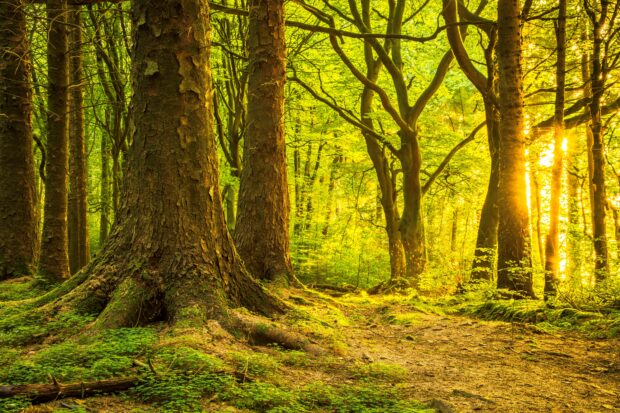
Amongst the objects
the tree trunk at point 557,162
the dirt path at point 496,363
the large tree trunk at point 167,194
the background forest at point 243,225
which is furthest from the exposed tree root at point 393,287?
the large tree trunk at point 167,194

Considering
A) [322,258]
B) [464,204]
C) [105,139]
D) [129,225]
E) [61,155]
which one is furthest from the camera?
[464,204]

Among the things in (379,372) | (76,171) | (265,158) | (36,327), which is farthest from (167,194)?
(76,171)

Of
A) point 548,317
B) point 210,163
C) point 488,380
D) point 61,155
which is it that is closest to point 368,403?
point 488,380

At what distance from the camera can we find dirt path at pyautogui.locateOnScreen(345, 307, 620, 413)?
376 centimetres

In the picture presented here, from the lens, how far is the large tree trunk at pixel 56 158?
306 inches

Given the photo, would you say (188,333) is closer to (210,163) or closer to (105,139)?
(210,163)

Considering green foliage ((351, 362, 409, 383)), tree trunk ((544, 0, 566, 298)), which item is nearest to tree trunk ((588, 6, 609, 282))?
tree trunk ((544, 0, 566, 298))

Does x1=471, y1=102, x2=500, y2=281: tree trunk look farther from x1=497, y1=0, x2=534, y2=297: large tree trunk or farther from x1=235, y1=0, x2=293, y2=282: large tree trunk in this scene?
x1=235, y1=0, x2=293, y2=282: large tree trunk

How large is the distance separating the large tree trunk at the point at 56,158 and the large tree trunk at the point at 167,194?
332 centimetres

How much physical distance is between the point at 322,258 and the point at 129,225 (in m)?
16.5

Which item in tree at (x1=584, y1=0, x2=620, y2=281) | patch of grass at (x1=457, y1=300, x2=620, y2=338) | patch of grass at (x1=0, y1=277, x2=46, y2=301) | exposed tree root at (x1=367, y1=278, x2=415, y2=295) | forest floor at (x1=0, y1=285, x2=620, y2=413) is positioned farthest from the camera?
exposed tree root at (x1=367, y1=278, x2=415, y2=295)

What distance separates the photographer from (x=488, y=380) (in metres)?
4.36

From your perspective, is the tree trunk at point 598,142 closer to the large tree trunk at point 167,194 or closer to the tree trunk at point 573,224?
the tree trunk at point 573,224

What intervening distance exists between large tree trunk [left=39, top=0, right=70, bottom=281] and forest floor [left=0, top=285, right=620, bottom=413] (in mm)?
3830
